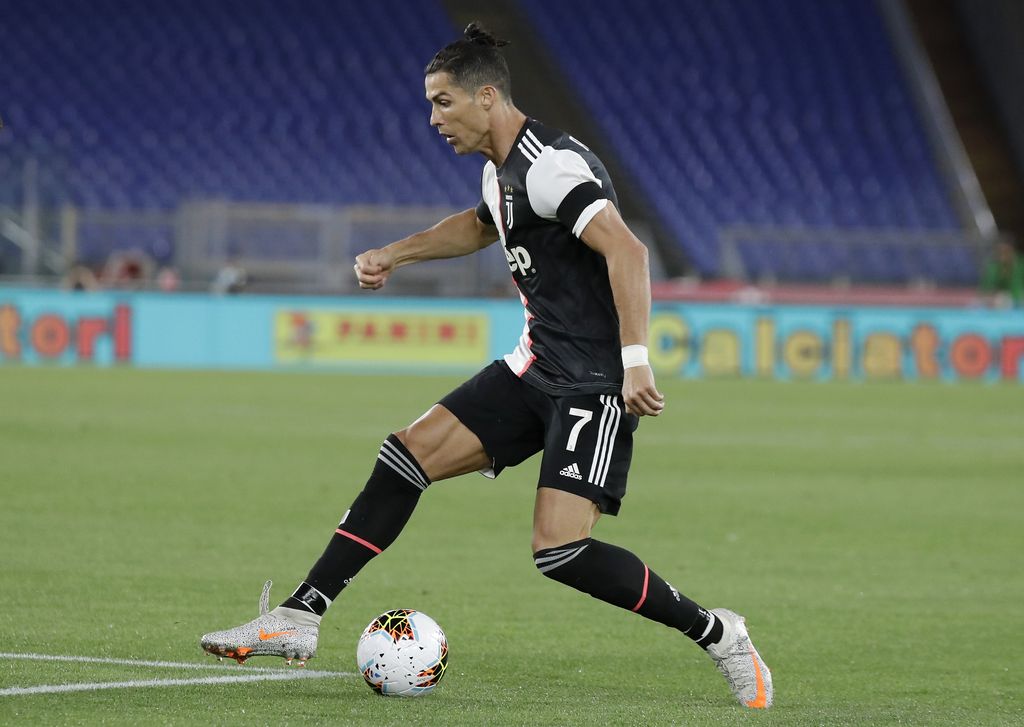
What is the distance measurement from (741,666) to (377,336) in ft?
67.9

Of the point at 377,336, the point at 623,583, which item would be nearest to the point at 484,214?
the point at 623,583

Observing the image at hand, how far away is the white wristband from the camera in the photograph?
17.3 feet

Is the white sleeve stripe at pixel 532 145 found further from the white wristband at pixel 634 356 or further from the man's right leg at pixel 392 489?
the man's right leg at pixel 392 489

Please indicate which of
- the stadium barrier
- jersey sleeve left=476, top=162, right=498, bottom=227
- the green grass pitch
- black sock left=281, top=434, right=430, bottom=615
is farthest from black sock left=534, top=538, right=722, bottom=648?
the stadium barrier

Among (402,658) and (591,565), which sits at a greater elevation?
(591,565)

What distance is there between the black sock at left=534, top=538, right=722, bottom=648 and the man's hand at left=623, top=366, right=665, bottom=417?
542 millimetres

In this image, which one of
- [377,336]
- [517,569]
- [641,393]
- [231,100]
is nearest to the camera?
[641,393]

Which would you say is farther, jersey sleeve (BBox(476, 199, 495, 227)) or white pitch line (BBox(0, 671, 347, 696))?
jersey sleeve (BBox(476, 199, 495, 227))

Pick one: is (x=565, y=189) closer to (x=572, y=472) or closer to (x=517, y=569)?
(x=572, y=472)

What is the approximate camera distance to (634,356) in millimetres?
5273

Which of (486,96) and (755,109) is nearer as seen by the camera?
(486,96)

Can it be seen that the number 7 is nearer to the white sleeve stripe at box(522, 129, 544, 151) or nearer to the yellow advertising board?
the white sleeve stripe at box(522, 129, 544, 151)

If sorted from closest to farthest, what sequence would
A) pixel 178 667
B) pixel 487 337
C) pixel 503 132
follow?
pixel 503 132 < pixel 178 667 < pixel 487 337

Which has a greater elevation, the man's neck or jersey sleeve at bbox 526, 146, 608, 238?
the man's neck
